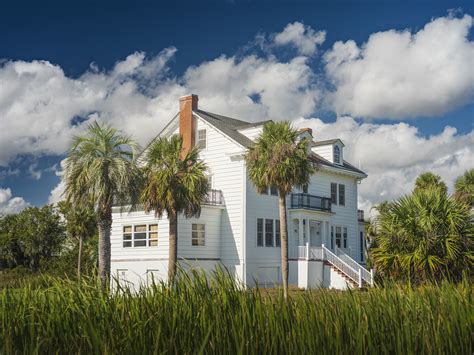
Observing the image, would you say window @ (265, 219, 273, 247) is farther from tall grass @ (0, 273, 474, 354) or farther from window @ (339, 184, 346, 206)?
tall grass @ (0, 273, 474, 354)

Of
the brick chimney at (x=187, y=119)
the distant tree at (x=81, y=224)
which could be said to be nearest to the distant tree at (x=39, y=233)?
the distant tree at (x=81, y=224)

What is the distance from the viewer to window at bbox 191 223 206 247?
121 feet

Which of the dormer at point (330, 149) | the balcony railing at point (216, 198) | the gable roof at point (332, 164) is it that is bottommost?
the balcony railing at point (216, 198)

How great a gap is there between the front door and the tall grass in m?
33.4

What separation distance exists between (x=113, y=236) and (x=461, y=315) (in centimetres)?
3232

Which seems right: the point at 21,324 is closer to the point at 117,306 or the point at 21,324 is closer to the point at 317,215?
the point at 117,306

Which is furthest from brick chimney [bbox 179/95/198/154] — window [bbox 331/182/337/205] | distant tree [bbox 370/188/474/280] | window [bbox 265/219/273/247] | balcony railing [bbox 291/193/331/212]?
distant tree [bbox 370/188/474/280]

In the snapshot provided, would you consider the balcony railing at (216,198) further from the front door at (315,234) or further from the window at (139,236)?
the front door at (315,234)

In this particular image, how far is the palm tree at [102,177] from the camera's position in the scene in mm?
29323

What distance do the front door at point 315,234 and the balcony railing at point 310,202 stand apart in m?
1.23

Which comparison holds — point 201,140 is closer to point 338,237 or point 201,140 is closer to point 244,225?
point 244,225

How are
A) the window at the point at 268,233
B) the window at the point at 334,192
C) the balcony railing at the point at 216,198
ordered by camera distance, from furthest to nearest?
the window at the point at 334,192 < the window at the point at 268,233 < the balcony railing at the point at 216,198

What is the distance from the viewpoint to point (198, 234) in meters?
37.1

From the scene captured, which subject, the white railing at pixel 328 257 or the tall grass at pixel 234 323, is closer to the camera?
the tall grass at pixel 234 323
